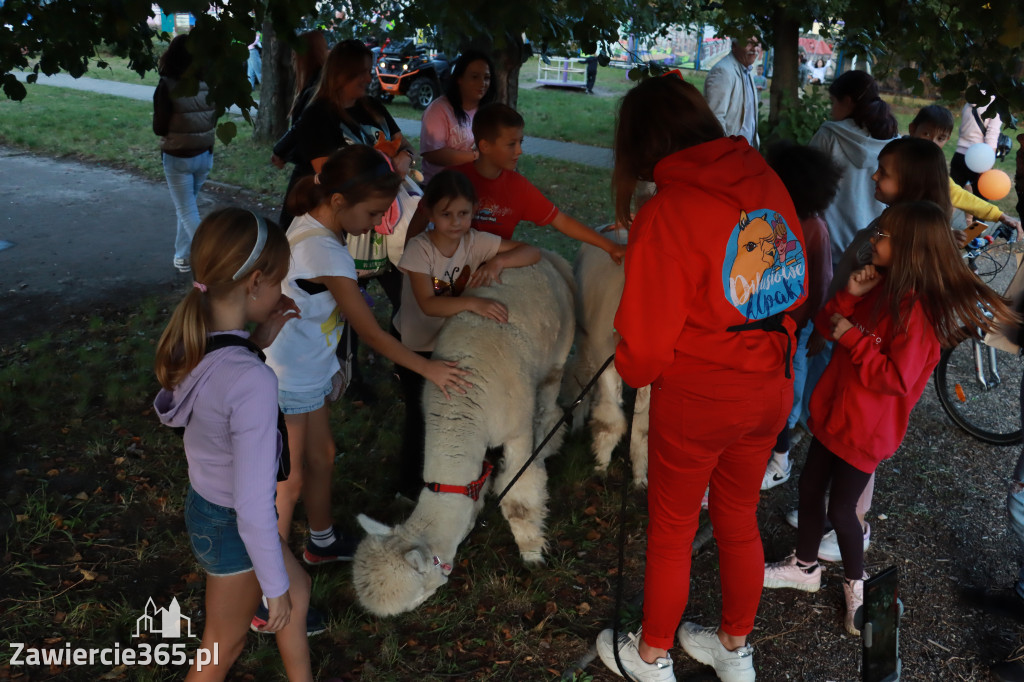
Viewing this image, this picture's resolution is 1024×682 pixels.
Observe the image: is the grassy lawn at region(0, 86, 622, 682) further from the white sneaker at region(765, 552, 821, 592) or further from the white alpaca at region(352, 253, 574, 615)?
the white sneaker at region(765, 552, 821, 592)

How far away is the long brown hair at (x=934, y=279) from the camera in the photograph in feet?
8.62

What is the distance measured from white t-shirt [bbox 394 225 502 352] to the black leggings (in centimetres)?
174

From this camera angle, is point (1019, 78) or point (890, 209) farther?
point (1019, 78)

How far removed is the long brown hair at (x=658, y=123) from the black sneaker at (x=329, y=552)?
7.09ft

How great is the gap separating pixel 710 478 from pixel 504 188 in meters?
1.81

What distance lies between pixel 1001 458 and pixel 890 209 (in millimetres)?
2598

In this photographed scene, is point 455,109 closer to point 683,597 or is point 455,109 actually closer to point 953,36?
point 953,36

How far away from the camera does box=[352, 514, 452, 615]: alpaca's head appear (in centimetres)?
263

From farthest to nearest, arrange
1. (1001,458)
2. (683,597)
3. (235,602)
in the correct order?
(1001,458) → (683,597) → (235,602)

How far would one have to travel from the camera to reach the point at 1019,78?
323cm

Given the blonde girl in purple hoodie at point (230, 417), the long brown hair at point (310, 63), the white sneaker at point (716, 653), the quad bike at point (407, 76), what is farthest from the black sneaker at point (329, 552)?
the quad bike at point (407, 76)

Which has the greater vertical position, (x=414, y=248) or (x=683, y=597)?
(x=414, y=248)

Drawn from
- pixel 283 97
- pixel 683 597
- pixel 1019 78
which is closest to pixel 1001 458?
pixel 1019 78

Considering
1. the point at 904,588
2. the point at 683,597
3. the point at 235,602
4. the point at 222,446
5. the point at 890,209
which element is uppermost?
the point at 890,209
